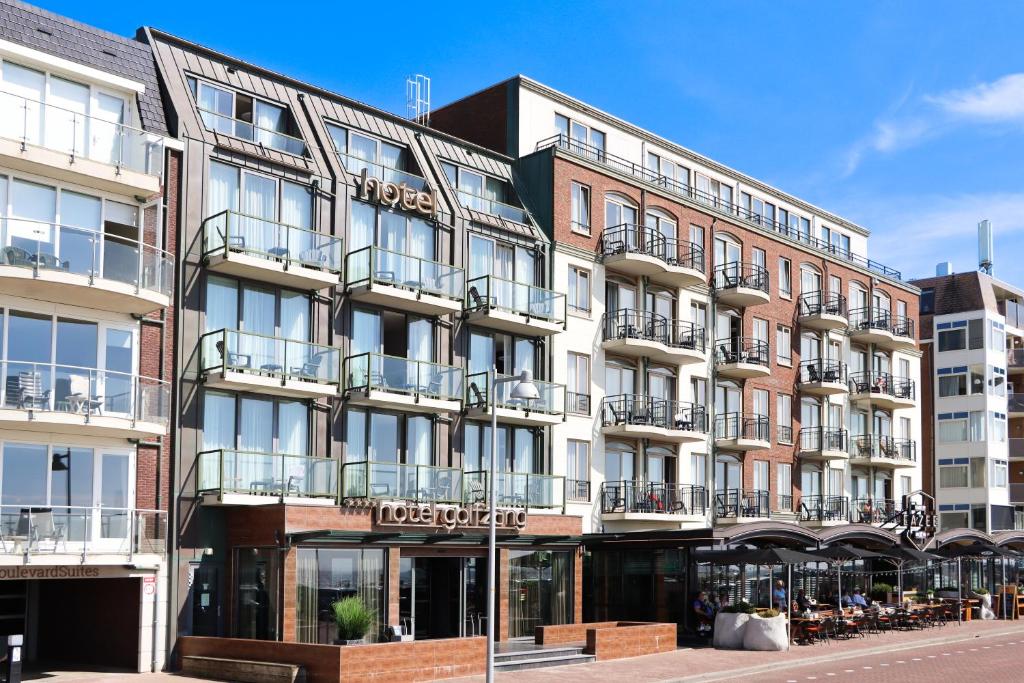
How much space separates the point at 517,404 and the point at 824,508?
67.6ft

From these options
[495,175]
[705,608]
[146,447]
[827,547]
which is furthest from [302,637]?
[827,547]

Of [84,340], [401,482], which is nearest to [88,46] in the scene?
[84,340]

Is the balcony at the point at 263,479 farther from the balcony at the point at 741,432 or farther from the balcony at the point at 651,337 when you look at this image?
the balcony at the point at 741,432

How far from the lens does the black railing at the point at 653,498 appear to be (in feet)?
131

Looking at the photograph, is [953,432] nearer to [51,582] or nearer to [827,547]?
[827,547]

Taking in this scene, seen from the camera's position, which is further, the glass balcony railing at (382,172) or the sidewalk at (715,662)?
the glass balcony railing at (382,172)

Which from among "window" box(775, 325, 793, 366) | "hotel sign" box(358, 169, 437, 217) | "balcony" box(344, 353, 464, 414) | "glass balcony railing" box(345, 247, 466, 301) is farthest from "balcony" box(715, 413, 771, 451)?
"hotel sign" box(358, 169, 437, 217)

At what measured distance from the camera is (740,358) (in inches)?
1813

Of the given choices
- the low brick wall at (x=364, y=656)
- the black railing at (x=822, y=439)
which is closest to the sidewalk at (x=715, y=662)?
the low brick wall at (x=364, y=656)

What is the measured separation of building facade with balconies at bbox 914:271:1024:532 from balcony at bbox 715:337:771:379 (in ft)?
75.8

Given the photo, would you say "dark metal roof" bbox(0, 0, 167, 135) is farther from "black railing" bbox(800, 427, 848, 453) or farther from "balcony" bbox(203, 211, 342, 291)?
"black railing" bbox(800, 427, 848, 453)

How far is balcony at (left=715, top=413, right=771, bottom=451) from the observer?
1784 inches

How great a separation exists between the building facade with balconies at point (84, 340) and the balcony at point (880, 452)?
34271 millimetres

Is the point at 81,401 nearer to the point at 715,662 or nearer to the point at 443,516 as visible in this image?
the point at 443,516
